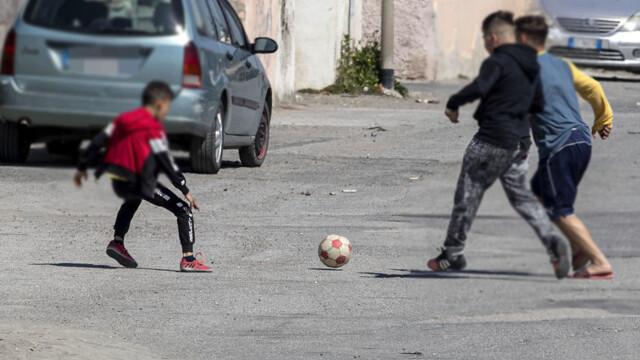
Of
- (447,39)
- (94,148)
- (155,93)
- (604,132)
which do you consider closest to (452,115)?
(155,93)

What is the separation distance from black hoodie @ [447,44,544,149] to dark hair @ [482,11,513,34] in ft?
0.28

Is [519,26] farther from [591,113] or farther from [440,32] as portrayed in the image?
[440,32]

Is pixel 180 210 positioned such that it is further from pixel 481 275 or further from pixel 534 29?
pixel 534 29

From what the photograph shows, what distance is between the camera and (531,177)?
7.00m

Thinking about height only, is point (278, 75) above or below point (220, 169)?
below

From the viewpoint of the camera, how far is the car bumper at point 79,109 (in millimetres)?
5656

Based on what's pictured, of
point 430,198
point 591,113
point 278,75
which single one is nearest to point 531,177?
point 591,113

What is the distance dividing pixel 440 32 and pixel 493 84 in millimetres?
3297

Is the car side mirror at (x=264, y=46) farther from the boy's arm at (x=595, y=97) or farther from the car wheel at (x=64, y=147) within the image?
the car wheel at (x=64, y=147)

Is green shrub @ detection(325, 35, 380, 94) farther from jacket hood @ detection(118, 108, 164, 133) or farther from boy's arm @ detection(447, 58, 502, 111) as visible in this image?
jacket hood @ detection(118, 108, 164, 133)

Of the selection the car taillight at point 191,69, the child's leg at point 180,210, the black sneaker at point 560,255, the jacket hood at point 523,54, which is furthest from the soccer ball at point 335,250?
the car taillight at point 191,69

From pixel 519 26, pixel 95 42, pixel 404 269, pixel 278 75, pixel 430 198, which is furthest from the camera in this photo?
pixel 278 75

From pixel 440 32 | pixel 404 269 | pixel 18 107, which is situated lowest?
pixel 404 269

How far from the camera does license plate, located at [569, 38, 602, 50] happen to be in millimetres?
6520
